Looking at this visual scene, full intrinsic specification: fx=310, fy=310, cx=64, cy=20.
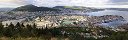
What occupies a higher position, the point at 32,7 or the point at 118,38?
the point at 118,38

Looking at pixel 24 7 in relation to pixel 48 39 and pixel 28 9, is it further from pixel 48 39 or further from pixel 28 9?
pixel 48 39

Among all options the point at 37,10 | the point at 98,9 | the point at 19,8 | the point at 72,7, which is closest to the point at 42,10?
the point at 37,10

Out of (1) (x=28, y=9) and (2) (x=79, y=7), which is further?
(2) (x=79, y=7)

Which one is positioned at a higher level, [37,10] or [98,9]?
[37,10]

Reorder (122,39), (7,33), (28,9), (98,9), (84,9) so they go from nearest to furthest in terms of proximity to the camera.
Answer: (122,39)
(7,33)
(28,9)
(84,9)
(98,9)

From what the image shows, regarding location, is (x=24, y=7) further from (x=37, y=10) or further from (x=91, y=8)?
(x=91, y=8)

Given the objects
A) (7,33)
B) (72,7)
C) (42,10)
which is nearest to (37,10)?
(42,10)

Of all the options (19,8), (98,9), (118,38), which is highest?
(118,38)

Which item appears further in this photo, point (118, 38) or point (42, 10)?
point (42, 10)

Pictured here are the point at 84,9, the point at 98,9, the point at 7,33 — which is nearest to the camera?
the point at 7,33
